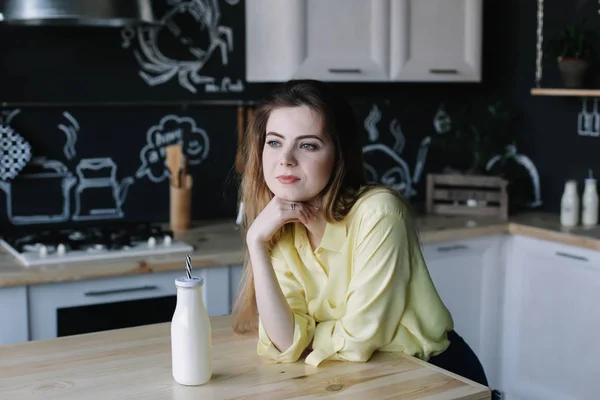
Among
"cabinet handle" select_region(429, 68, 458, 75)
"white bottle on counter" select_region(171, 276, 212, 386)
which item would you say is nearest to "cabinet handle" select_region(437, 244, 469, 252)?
"cabinet handle" select_region(429, 68, 458, 75)

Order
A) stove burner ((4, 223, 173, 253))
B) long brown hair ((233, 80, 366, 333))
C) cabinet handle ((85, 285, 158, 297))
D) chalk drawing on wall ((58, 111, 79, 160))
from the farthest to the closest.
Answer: chalk drawing on wall ((58, 111, 79, 160)) < stove burner ((4, 223, 173, 253)) < cabinet handle ((85, 285, 158, 297)) < long brown hair ((233, 80, 366, 333))

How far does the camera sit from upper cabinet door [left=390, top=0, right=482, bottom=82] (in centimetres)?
354

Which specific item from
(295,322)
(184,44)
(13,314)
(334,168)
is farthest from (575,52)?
(13,314)

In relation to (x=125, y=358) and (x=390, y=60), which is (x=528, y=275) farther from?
(x=125, y=358)

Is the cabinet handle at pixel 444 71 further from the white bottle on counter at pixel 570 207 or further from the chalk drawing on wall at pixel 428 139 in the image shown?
the white bottle on counter at pixel 570 207

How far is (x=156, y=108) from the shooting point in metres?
3.51

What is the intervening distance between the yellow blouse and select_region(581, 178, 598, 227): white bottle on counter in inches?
71.9

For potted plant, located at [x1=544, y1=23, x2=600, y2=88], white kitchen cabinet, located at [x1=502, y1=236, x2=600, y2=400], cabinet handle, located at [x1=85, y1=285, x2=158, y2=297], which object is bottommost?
white kitchen cabinet, located at [x1=502, y1=236, x2=600, y2=400]

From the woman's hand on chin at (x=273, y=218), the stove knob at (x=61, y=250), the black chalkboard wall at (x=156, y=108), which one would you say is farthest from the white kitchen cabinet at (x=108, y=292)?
the woman's hand on chin at (x=273, y=218)

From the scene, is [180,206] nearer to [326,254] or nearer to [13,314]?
[13,314]

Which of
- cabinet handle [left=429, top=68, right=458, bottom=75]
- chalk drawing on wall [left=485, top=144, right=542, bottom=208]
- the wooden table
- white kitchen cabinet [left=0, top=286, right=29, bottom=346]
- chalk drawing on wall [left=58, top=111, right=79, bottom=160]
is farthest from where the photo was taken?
chalk drawing on wall [left=485, top=144, right=542, bottom=208]

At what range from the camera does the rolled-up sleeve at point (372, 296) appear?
1725 millimetres

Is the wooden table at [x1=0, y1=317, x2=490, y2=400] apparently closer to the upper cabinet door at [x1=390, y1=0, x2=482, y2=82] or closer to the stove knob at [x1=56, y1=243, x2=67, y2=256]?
the stove knob at [x1=56, y1=243, x2=67, y2=256]

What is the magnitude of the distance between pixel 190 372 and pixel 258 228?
393 mm
